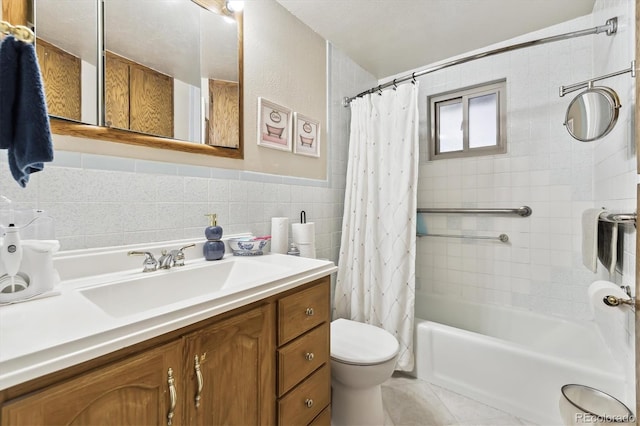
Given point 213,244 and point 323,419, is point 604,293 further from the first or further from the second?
point 213,244

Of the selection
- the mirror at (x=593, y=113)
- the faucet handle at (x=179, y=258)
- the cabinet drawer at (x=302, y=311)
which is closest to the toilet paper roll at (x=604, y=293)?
the mirror at (x=593, y=113)

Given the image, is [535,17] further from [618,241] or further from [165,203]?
[165,203]

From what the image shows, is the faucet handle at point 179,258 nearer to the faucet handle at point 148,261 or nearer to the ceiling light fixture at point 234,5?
the faucet handle at point 148,261

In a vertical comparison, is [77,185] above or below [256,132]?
below

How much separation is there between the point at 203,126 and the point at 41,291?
870 millimetres

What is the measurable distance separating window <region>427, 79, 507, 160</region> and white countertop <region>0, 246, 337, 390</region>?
2159 mm

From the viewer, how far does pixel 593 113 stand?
1371mm

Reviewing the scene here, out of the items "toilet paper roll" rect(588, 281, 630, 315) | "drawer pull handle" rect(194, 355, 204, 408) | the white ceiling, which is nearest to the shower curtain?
the white ceiling

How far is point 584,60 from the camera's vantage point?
1859mm

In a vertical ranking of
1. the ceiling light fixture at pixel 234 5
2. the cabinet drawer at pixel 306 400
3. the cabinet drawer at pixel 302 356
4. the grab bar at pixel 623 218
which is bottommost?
the cabinet drawer at pixel 306 400

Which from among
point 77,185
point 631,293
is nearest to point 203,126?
point 77,185

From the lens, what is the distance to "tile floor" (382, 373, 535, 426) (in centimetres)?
149

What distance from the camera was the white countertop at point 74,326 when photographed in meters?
0.47

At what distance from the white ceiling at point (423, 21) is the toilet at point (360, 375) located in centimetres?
198
